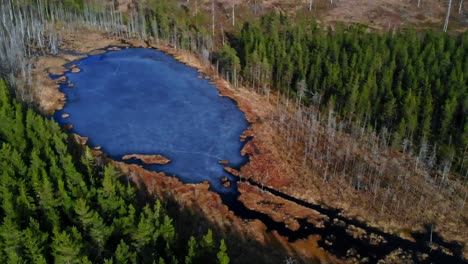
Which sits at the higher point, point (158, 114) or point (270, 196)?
point (158, 114)

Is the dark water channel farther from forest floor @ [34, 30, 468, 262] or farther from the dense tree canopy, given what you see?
the dense tree canopy

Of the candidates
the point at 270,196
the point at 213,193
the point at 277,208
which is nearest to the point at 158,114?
the point at 213,193

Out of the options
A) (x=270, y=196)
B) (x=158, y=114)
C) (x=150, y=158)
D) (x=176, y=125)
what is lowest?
(x=270, y=196)

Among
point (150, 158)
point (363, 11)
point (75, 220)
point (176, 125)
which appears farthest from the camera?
point (363, 11)

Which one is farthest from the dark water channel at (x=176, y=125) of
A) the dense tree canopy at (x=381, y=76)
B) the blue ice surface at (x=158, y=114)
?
the dense tree canopy at (x=381, y=76)

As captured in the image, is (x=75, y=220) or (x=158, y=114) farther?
(x=158, y=114)

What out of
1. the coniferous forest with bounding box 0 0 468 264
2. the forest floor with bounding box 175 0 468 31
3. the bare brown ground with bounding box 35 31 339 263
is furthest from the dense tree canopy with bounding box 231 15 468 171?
the forest floor with bounding box 175 0 468 31

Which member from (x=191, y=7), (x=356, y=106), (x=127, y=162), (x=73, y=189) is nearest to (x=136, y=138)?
(x=127, y=162)

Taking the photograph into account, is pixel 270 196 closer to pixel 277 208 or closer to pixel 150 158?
pixel 277 208
